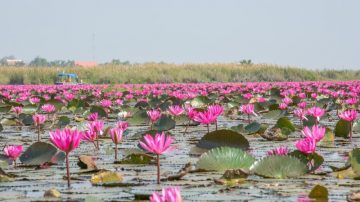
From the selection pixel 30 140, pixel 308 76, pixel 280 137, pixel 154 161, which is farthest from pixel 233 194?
pixel 308 76

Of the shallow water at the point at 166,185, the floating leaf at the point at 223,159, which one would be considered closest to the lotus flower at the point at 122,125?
the shallow water at the point at 166,185

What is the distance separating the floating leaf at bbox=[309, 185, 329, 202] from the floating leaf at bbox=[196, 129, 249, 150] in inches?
57.6

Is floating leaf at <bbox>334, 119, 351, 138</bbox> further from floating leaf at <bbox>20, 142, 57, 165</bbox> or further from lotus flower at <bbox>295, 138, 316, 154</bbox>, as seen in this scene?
floating leaf at <bbox>20, 142, 57, 165</bbox>

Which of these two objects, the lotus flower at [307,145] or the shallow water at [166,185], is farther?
the lotus flower at [307,145]

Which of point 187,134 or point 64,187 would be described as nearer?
point 64,187

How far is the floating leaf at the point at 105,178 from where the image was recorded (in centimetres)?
333

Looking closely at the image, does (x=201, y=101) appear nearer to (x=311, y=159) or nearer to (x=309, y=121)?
(x=309, y=121)

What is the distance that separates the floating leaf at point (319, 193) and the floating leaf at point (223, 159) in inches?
30.4

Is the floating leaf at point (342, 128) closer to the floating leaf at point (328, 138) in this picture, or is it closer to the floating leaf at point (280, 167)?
the floating leaf at point (328, 138)

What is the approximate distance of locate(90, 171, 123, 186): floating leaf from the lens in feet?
10.9

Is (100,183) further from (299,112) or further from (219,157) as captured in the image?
(299,112)

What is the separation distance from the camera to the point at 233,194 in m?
2.93

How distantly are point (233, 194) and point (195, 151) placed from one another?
1511mm

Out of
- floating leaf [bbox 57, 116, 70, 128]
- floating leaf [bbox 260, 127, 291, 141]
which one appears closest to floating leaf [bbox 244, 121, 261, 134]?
floating leaf [bbox 260, 127, 291, 141]
